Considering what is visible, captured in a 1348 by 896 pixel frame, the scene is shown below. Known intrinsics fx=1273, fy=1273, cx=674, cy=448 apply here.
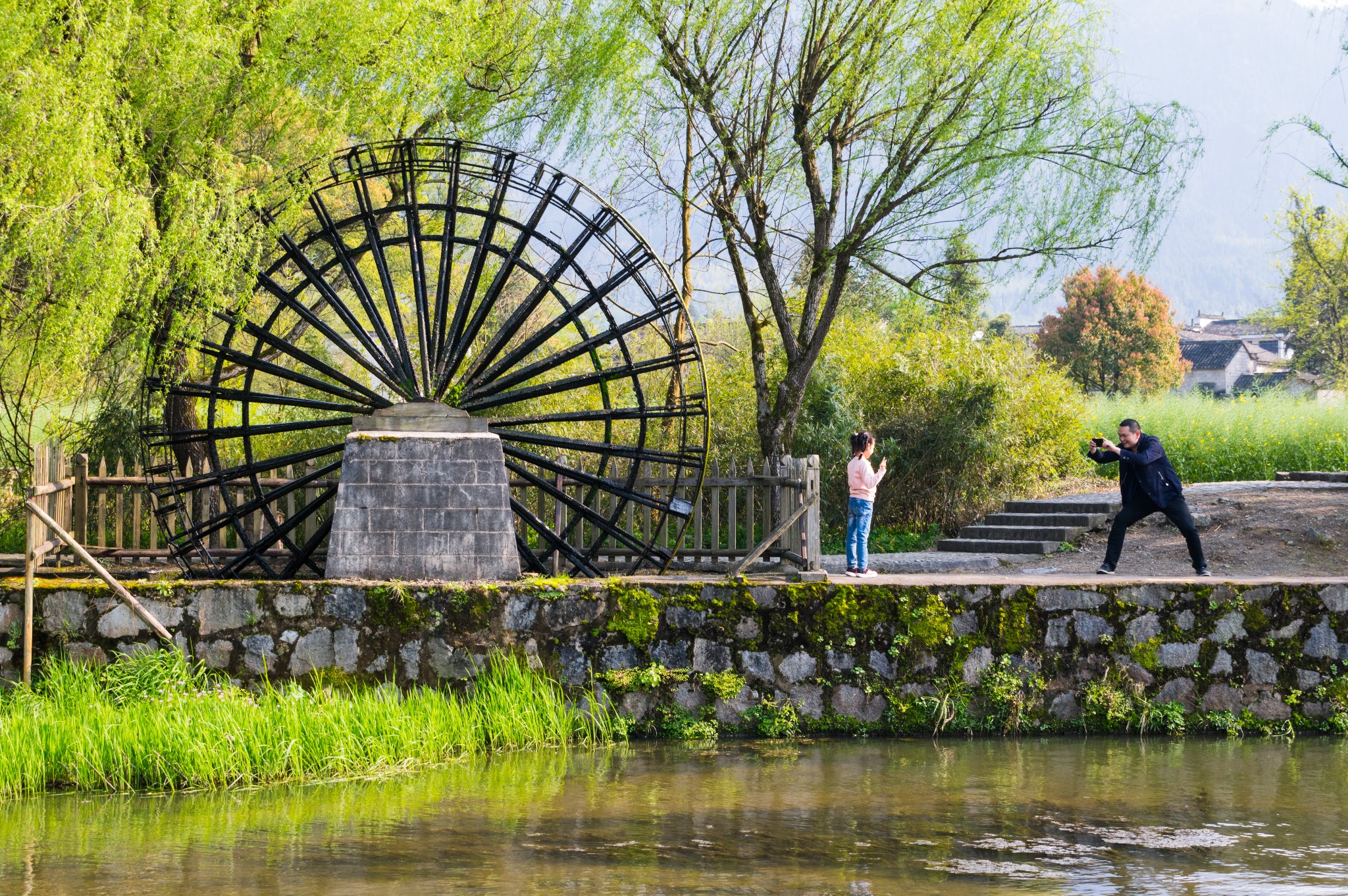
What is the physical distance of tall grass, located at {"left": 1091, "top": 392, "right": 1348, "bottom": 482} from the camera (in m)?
21.2

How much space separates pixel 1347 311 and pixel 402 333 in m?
42.6

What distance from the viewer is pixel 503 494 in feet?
32.4

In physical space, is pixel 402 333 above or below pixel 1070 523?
above

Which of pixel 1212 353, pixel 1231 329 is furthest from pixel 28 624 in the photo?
pixel 1231 329

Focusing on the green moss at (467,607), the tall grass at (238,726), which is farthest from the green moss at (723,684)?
the green moss at (467,607)

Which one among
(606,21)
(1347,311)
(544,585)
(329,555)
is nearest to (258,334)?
(329,555)

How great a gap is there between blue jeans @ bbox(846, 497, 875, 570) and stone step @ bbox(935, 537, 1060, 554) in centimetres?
512

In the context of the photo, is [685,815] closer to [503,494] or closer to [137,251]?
[503,494]

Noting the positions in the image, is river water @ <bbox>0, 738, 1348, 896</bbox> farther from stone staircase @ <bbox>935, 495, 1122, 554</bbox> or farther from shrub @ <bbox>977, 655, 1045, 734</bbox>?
stone staircase @ <bbox>935, 495, 1122, 554</bbox>

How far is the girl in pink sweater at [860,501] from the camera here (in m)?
10.8

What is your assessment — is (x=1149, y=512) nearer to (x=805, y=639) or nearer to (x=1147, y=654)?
(x=1147, y=654)

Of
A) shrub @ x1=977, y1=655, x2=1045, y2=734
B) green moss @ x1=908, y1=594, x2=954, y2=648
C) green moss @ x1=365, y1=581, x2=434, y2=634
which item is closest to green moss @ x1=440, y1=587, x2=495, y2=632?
green moss @ x1=365, y1=581, x2=434, y2=634

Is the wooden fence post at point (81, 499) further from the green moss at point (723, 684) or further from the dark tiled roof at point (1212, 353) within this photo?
the dark tiled roof at point (1212, 353)

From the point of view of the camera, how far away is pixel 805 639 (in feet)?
31.1
